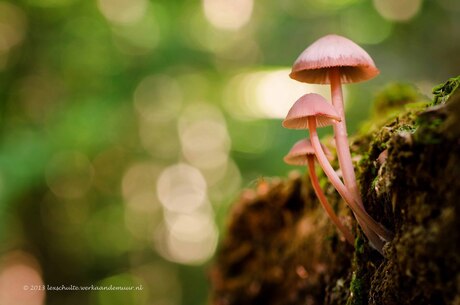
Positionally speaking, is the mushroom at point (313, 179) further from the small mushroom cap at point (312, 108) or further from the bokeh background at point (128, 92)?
the bokeh background at point (128, 92)

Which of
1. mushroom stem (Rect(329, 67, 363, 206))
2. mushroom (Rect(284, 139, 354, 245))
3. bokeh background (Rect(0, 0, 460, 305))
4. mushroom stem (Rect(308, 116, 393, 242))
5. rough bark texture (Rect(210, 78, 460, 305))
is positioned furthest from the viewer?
bokeh background (Rect(0, 0, 460, 305))

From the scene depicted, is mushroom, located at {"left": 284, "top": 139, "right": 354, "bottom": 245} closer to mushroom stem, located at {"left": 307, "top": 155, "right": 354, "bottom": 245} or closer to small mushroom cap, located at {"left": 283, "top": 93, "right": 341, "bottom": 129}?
mushroom stem, located at {"left": 307, "top": 155, "right": 354, "bottom": 245}

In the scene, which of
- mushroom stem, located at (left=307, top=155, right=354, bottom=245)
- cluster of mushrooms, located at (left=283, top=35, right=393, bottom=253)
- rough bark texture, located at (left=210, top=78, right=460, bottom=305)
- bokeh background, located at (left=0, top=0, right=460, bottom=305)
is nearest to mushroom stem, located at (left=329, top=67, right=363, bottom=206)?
cluster of mushrooms, located at (left=283, top=35, right=393, bottom=253)

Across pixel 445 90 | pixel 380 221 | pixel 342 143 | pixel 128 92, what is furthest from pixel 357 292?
pixel 128 92

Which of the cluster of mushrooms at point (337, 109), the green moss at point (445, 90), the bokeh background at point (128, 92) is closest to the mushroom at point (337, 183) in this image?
the cluster of mushrooms at point (337, 109)

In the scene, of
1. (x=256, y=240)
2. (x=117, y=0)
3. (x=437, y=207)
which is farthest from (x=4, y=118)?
(x=437, y=207)
